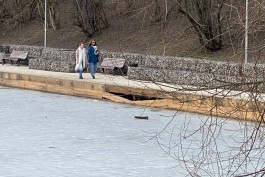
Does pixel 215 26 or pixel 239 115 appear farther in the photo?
pixel 215 26

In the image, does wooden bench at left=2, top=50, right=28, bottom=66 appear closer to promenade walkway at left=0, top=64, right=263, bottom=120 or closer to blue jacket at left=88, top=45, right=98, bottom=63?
promenade walkway at left=0, top=64, right=263, bottom=120

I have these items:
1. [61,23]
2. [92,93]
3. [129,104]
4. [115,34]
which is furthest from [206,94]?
[61,23]

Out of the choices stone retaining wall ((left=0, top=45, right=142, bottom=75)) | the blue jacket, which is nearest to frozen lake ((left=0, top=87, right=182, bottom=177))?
the blue jacket

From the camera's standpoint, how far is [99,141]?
14414 mm

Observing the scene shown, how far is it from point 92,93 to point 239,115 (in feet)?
55.8

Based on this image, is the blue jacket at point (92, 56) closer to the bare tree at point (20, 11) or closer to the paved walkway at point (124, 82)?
the paved walkway at point (124, 82)

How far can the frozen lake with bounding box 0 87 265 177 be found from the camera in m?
11.2

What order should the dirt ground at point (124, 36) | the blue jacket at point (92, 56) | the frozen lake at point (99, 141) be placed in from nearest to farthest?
the frozen lake at point (99, 141)
the blue jacket at point (92, 56)
the dirt ground at point (124, 36)

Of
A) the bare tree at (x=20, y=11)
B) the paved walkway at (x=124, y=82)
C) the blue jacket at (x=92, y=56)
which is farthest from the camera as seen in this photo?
the bare tree at (x=20, y=11)

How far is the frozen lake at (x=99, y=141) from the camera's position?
1116 centimetres

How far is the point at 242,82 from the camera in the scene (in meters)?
5.00

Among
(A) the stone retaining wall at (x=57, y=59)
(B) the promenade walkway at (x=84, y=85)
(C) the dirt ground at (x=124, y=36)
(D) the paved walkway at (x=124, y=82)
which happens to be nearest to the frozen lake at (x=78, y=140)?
(B) the promenade walkway at (x=84, y=85)

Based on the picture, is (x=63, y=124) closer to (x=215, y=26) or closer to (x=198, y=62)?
(x=198, y=62)

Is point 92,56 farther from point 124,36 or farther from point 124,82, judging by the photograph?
point 124,36
